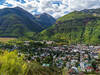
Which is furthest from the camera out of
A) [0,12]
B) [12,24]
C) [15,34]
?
[0,12]

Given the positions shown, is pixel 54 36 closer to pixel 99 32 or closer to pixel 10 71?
pixel 99 32

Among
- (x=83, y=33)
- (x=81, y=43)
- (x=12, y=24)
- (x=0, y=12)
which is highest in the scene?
(x=0, y=12)

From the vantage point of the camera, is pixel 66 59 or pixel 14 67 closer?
pixel 14 67

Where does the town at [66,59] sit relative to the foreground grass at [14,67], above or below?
below

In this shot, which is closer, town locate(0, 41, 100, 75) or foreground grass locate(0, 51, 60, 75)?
foreground grass locate(0, 51, 60, 75)

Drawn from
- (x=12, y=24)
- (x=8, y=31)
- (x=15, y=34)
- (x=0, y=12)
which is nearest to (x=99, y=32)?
(x=15, y=34)

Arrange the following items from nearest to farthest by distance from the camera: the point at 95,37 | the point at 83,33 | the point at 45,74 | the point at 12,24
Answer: the point at 45,74
the point at 95,37
the point at 83,33
the point at 12,24

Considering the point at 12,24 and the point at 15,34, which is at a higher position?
the point at 12,24

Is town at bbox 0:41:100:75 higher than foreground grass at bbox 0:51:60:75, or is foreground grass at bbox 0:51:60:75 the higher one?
foreground grass at bbox 0:51:60:75

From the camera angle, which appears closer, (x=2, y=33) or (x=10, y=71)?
(x=10, y=71)

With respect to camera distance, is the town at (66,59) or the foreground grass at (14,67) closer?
the foreground grass at (14,67)

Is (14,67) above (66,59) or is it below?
above
